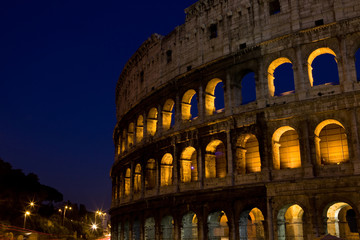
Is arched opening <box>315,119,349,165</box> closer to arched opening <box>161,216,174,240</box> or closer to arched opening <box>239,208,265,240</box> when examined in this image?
arched opening <box>239,208,265,240</box>

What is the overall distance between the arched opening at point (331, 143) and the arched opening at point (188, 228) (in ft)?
26.2

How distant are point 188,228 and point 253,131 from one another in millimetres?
7028

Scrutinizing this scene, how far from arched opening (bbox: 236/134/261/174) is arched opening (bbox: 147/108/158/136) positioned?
8.13 m

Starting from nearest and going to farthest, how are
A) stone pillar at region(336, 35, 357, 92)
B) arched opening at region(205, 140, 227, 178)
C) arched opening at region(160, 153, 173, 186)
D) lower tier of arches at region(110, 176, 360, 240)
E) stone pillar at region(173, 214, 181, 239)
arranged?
lower tier of arches at region(110, 176, 360, 240) < stone pillar at region(336, 35, 357, 92) < arched opening at region(205, 140, 227, 178) < stone pillar at region(173, 214, 181, 239) < arched opening at region(160, 153, 173, 186)

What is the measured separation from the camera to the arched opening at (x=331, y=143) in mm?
17531

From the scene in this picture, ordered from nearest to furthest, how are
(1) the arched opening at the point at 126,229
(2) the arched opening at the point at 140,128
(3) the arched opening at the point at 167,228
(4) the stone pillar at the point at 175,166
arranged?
(4) the stone pillar at the point at 175,166
(3) the arched opening at the point at 167,228
(1) the arched opening at the point at 126,229
(2) the arched opening at the point at 140,128

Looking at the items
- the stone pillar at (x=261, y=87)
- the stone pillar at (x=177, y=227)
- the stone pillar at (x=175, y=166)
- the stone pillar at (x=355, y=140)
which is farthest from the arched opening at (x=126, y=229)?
the stone pillar at (x=355, y=140)

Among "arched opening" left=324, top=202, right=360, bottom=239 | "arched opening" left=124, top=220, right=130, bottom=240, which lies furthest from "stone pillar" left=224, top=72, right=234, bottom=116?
"arched opening" left=124, top=220, right=130, bottom=240

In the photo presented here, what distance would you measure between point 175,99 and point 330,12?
33.3 feet

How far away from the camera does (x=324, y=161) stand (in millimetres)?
18062

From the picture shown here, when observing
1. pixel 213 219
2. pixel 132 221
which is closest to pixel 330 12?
pixel 213 219

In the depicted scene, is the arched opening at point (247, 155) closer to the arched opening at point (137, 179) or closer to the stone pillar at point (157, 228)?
the stone pillar at point (157, 228)

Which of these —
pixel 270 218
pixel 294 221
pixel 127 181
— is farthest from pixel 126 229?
pixel 270 218

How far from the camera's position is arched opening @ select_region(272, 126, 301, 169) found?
60.8 feet
